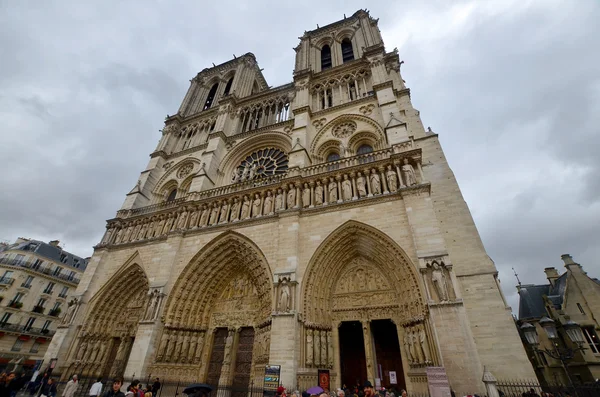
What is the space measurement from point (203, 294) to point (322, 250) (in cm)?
515

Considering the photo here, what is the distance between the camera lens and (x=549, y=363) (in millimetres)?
13906

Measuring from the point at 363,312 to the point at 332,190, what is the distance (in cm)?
407

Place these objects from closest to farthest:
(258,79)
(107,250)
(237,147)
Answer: (107,250) < (237,147) < (258,79)

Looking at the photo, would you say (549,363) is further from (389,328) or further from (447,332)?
(447,332)

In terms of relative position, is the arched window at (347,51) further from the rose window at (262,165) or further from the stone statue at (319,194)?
the stone statue at (319,194)

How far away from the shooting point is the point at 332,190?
9695 millimetres

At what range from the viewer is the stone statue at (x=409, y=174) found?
852cm

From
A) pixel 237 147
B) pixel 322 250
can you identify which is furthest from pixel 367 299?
pixel 237 147

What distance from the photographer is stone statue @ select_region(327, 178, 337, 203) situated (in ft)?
31.1

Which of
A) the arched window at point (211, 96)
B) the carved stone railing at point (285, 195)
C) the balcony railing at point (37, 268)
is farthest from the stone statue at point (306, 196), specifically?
the balcony railing at point (37, 268)

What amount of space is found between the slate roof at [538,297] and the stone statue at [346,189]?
14295 mm

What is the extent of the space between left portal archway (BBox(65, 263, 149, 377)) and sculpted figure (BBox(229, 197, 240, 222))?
4.42 metres

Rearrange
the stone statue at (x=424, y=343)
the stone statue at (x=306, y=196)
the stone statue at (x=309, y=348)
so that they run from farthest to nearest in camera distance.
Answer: the stone statue at (x=306, y=196) → the stone statue at (x=309, y=348) → the stone statue at (x=424, y=343)

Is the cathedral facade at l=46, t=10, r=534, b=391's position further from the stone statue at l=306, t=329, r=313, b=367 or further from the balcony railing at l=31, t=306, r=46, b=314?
Result: the balcony railing at l=31, t=306, r=46, b=314
